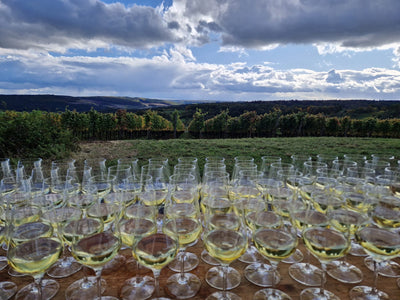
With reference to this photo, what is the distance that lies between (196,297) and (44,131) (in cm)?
760

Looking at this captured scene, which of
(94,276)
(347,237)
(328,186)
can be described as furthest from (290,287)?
(94,276)

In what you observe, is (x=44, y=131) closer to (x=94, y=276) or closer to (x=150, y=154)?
(x=150, y=154)

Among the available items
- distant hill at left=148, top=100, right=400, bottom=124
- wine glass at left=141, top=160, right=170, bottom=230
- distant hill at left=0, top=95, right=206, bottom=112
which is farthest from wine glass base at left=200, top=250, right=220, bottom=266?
distant hill at left=148, top=100, right=400, bottom=124

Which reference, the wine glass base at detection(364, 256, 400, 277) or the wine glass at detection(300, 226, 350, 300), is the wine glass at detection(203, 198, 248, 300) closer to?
the wine glass at detection(300, 226, 350, 300)

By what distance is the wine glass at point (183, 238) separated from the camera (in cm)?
128

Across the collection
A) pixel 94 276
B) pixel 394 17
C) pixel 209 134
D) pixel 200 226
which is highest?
pixel 394 17

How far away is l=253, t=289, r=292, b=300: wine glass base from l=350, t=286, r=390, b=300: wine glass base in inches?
12.6

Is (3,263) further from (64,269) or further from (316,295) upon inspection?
(316,295)

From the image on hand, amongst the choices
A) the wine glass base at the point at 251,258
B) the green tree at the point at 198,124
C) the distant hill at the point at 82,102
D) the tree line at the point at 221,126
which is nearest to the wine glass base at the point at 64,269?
the wine glass base at the point at 251,258

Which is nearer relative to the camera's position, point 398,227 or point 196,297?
point 196,297

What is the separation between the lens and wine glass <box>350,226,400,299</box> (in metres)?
1.20

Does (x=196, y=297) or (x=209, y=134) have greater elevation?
(x=196, y=297)

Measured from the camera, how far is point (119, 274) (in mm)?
1384

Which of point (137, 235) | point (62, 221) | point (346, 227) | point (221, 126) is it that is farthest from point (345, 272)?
point (221, 126)
